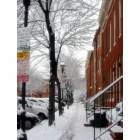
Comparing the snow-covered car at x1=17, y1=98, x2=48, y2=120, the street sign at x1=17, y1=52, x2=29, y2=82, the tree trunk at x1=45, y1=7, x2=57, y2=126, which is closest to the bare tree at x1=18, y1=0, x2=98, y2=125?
the tree trunk at x1=45, y1=7, x2=57, y2=126

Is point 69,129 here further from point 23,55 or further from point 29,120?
point 23,55

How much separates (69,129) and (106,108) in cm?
44

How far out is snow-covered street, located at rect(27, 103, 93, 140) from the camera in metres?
4.49

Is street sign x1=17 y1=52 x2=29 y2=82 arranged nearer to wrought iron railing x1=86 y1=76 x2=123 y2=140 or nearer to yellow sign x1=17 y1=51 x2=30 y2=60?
yellow sign x1=17 y1=51 x2=30 y2=60

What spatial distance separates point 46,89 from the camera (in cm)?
470

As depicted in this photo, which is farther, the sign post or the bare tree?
the bare tree

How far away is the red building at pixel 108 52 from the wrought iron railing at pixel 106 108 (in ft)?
0.04

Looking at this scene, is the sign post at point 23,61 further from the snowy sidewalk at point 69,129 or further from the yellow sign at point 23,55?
the snowy sidewalk at point 69,129

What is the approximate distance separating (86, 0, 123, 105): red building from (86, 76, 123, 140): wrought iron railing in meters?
0.01

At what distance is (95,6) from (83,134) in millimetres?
1231

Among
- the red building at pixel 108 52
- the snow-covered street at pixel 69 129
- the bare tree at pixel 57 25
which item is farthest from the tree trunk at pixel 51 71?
the red building at pixel 108 52

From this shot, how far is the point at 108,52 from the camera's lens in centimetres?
440
